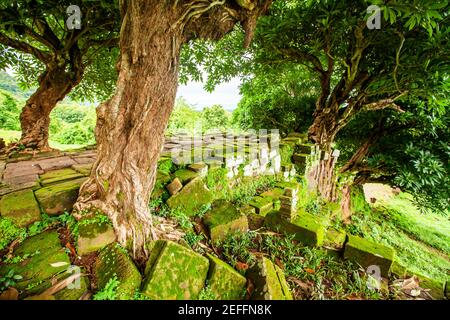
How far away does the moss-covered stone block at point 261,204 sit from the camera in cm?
262

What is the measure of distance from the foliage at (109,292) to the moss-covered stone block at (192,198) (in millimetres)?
945

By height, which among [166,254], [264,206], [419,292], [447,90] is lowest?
[419,292]

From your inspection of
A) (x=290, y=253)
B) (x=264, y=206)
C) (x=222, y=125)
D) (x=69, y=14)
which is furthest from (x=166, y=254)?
(x=222, y=125)

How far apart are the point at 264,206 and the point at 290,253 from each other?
2.33ft

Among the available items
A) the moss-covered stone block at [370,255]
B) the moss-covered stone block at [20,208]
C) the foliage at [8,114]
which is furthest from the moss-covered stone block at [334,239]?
the foliage at [8,114]

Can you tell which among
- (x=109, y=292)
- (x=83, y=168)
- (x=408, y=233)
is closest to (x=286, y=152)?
(x=83, y=168)

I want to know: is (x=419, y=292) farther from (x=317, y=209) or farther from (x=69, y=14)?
(x=69, y=14)

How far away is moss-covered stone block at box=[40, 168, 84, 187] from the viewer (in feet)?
6.72

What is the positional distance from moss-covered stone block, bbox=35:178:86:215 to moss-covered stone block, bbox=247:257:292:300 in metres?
1.68

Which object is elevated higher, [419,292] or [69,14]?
[69,14]

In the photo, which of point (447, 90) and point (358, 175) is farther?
point (358, 175)

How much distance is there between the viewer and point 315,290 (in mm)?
1732

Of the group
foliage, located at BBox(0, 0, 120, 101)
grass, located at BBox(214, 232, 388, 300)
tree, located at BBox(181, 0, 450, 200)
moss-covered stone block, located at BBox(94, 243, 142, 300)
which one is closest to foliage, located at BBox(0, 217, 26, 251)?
moss-covered stone block, located at BBox(94, 243, 142, 300)

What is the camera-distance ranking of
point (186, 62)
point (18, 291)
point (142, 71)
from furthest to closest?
point (186, 62), point (142, 71), point (18, 291)
